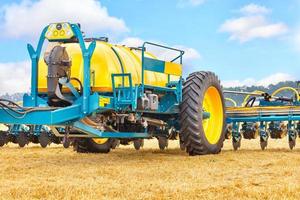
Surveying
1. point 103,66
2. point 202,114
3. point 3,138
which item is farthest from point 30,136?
point 103,66

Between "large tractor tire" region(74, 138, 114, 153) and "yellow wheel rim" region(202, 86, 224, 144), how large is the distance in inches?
82.4

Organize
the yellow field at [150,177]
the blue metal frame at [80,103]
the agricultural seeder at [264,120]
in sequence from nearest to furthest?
the yellow field at [150,177] → the blue metal frame at [80,103] → the agricultural seeder at [264,120]

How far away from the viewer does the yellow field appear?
540 centimetres

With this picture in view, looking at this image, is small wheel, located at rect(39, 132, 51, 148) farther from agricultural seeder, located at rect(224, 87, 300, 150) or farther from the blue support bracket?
the blue support bracket

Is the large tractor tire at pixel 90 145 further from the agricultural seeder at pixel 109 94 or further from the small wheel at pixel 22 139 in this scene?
the small wheel at pixel 22 139

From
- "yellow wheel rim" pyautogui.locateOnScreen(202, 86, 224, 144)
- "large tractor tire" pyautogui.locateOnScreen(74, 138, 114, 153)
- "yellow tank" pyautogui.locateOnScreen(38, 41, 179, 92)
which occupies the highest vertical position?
"yellow tank" pyautogui.locateOnScreen(38, 41, 179, 92)

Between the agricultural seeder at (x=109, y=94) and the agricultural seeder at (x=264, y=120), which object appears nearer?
the agricultural seeder at (x=109, y=94)

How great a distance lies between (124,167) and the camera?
7973 mm

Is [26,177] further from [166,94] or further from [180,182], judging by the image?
[166,94]

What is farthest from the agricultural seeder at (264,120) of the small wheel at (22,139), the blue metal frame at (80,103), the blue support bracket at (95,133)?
the small wheel at (22,139)

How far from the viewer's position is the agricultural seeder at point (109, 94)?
8062mm

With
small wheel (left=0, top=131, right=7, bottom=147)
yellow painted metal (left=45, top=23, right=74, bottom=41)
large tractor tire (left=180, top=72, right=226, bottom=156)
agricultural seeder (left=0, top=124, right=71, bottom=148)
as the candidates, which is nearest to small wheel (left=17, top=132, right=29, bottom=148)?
agricultural seeder (left=0, top=124, right=71, bottom=148)

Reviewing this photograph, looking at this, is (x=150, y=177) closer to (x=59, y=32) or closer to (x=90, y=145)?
(x=59, y=32)

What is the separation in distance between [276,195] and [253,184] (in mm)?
735
